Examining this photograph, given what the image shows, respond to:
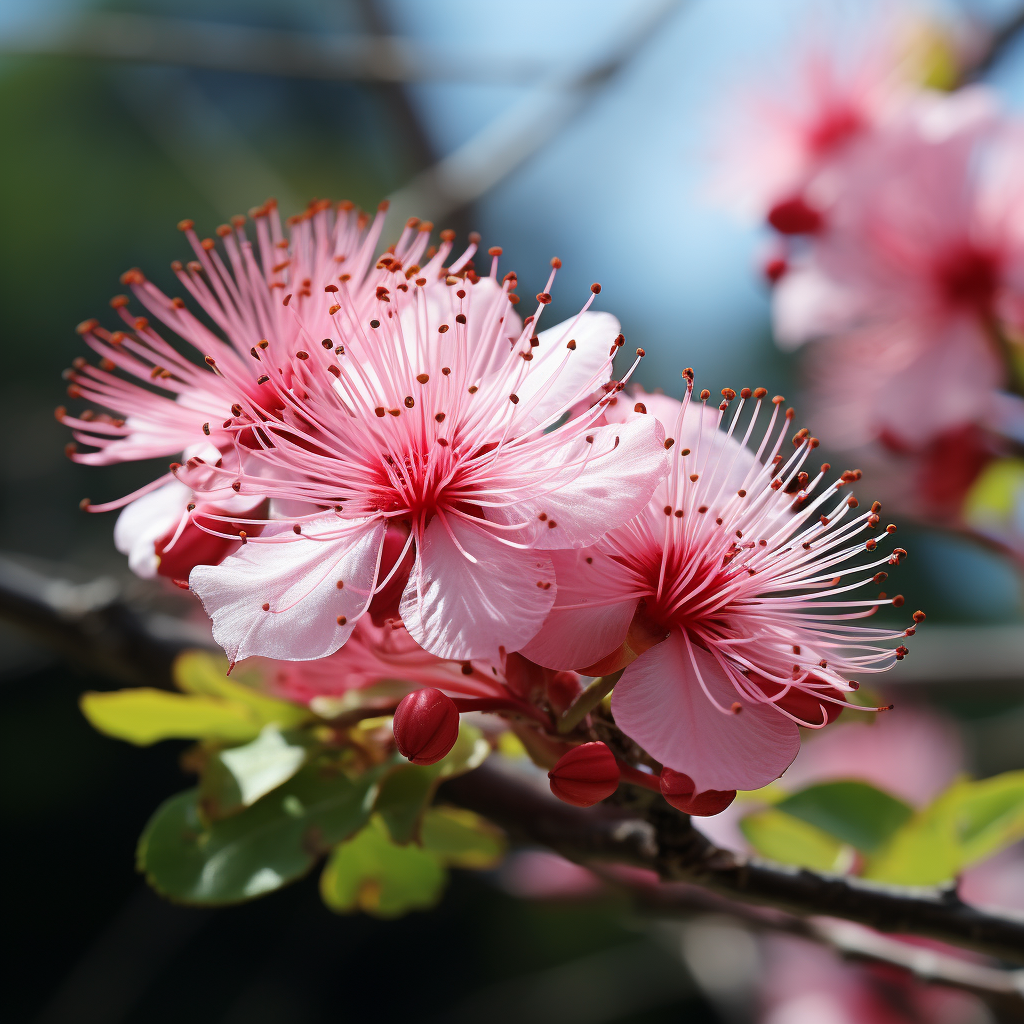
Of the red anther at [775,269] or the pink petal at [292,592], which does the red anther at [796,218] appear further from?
the pink petal at [292,592]

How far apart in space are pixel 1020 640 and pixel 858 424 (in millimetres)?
684

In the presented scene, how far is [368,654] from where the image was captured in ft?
2.99

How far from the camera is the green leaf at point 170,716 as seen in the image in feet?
3.28

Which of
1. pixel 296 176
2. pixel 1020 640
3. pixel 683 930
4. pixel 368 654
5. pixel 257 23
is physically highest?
pixel 257 23

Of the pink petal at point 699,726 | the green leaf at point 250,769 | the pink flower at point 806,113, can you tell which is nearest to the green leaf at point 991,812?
the pink petal at point 699,726

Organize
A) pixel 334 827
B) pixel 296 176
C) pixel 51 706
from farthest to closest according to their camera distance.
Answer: pixel 296 176 → pixel 51 706 → pixel 334 827

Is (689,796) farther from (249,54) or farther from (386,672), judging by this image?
(249,54)

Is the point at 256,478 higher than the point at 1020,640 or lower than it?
lower

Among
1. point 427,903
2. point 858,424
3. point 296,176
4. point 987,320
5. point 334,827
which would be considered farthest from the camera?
point 296,176

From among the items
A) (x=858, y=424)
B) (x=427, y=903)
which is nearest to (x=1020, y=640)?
(x=858, y=424)

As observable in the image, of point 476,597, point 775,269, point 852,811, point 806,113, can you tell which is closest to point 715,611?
point 476,597

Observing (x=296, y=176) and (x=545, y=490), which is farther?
(x=296, y=176)

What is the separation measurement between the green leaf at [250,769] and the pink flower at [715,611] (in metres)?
0.31

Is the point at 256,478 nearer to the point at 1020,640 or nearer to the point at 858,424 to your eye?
the point at 858,424
